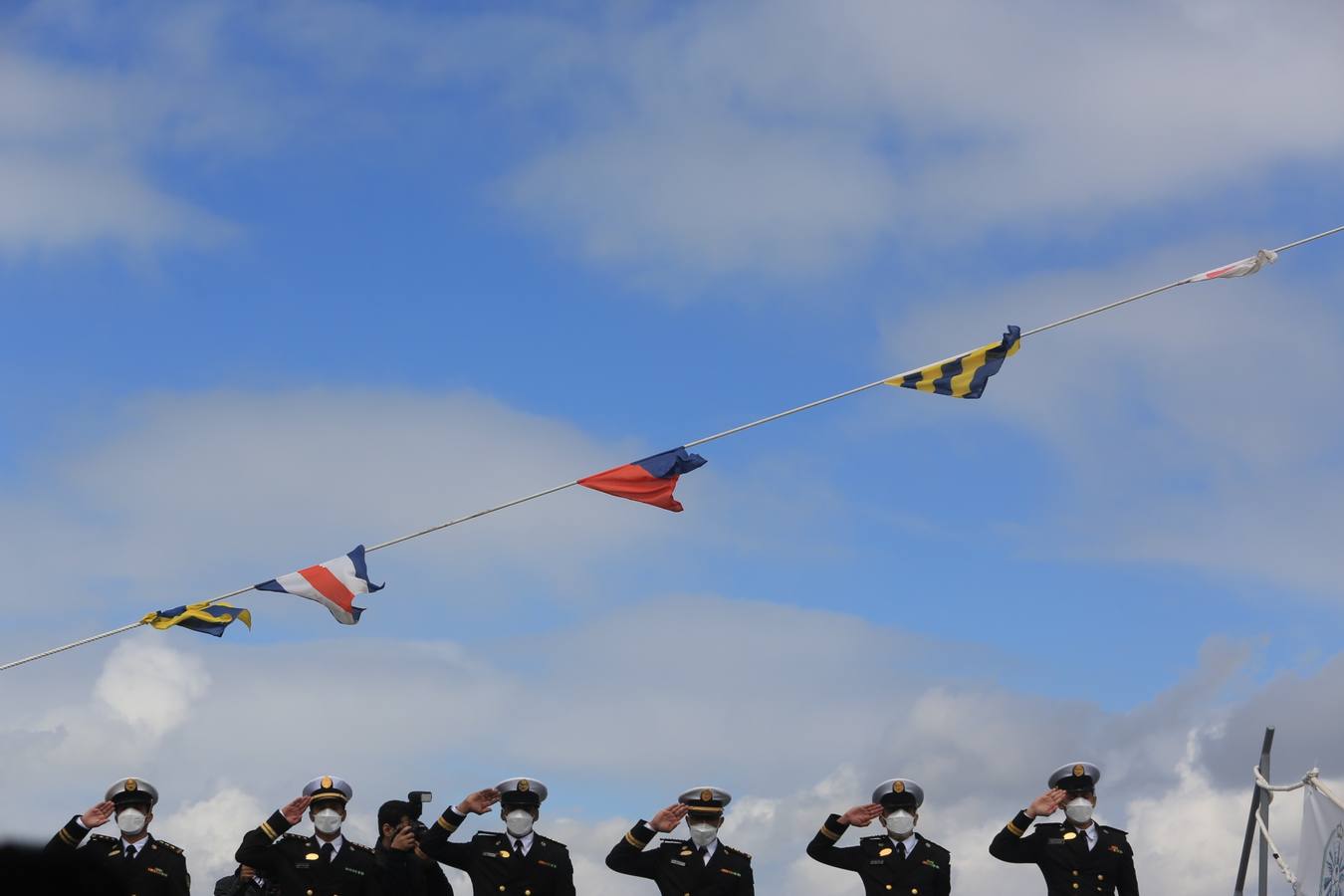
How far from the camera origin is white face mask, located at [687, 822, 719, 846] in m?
15.2

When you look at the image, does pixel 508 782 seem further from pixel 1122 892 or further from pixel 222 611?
pixel 1122 892

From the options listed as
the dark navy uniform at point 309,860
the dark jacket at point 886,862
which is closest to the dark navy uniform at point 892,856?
the dark jacket at point 886,862

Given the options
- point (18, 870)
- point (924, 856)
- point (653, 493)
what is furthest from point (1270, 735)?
point (18, 870)

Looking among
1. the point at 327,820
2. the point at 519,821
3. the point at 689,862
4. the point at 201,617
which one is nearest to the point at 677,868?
the point at 689,862

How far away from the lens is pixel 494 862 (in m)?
15.0

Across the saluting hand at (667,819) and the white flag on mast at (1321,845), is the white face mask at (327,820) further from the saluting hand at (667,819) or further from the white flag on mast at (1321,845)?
the white flag on mast at (1321,845)

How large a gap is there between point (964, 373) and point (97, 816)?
10.0 m

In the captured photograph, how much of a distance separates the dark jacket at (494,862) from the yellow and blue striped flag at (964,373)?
654cm

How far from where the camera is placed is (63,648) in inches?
620

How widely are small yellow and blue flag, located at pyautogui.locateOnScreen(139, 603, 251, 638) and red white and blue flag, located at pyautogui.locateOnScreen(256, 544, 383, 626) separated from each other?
495mm

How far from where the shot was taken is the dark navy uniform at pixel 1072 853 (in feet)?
50.3

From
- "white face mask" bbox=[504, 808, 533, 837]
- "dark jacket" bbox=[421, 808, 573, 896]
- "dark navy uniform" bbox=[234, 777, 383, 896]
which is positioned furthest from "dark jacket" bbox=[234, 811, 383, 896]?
"white face mask" bbox=[504, 808, 533, 837]

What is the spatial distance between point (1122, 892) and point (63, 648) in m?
10.6

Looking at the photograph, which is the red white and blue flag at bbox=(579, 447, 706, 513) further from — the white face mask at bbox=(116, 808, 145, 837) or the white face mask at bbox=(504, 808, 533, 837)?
the white face mask at bbox=(116, 808, 145, 837)
